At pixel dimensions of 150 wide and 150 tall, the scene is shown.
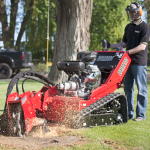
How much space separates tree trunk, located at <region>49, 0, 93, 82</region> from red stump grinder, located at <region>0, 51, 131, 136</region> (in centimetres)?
651

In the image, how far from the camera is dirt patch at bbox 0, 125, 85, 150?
3.40 metres

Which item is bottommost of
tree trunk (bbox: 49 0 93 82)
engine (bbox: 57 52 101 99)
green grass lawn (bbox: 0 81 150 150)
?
green grass lawn (bbox: 0 81 150 150)

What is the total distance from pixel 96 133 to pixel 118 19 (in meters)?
21.9

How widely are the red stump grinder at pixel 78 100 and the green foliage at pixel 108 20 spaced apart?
20121 millimetres

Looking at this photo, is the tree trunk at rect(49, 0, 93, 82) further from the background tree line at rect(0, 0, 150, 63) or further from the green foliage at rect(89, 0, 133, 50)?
the green foliage at rect(89, 0, 133, 50)

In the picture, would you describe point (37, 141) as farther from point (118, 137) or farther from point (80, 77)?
point (80, 77)

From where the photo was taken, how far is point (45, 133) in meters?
3.90

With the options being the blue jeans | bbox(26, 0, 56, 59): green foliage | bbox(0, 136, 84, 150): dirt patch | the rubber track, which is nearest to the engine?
the rubber track

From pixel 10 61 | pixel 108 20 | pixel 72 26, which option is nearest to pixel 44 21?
pixel 108 20

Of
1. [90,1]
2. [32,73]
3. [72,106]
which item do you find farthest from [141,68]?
[90,1]

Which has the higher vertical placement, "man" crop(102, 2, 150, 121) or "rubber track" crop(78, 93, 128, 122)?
"man" crop(102, 2, 150, 121)

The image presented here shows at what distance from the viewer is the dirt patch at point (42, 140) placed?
3400mm

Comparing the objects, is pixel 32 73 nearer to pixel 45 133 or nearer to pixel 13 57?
pixel 45 133

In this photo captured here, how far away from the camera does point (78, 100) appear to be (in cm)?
407
